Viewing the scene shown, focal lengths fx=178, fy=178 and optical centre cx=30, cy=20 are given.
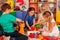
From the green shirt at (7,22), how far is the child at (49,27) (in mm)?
640

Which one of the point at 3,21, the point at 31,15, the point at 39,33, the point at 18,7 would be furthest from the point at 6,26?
the point at 18,7

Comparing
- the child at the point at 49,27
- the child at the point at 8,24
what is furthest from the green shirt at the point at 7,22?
the child at the point at 49,27

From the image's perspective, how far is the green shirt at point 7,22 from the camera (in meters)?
2.87

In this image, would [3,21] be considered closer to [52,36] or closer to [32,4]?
[52,36]

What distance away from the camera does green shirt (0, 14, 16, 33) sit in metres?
2.87

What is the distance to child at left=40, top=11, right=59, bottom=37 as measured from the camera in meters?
3.19

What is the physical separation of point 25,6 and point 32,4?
28cm

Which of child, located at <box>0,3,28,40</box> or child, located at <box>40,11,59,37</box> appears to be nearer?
child, located at <box>0,3,28,40</box>

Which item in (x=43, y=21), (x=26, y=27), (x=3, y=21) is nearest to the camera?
(x=3, y=21)

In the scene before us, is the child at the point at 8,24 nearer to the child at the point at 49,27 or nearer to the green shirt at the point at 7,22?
the green shirt at the point at 7,22

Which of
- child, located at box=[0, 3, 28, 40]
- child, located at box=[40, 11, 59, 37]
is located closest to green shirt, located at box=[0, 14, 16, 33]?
child, located at box=[0, 3, 28, 40]

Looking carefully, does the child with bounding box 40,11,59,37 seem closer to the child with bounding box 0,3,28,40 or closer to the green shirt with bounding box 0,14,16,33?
the child with bounding box 0,3,28,40

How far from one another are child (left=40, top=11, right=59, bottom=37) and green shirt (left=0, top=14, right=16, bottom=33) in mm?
640

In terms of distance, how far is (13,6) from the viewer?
4695mm
